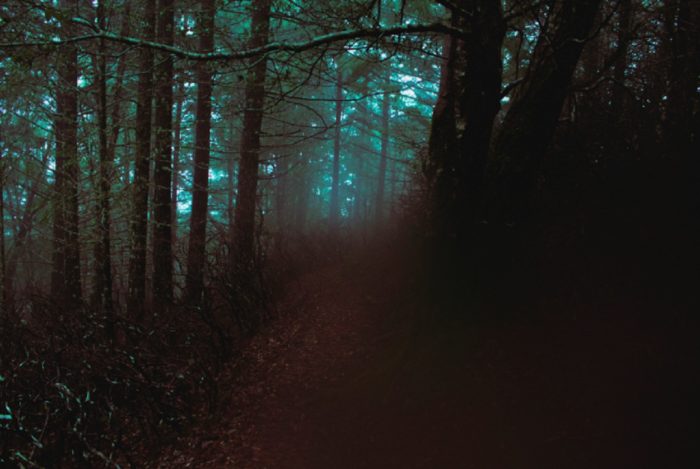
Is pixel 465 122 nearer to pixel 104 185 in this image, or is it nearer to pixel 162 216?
pixel 104 185

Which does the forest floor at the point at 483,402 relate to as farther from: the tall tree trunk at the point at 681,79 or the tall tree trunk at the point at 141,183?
the tall tree trunk at the point at 141,183

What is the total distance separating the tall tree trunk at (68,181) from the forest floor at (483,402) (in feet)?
10.9

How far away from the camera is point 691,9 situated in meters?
4.43

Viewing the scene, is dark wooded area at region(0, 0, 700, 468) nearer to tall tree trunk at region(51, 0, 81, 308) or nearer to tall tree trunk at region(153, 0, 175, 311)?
tall tree trunk at region(51, 0, 81, 308)

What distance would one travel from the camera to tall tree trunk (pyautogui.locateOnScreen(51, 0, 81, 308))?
17.2ft

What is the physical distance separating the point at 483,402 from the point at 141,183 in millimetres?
5021

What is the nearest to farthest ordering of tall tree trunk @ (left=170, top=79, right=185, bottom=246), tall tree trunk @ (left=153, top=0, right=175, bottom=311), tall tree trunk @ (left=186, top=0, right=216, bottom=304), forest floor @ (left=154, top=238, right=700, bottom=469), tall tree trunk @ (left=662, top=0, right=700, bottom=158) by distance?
1. forest floor @ (left=154, top=238, right=700, bottom=469)
2. tall tree trunk @ (left=662, top=0, right=700, bottom=158)
3. tall tree trunk @ (left=153, top=0, right=175, bottom=311)
4. tall tree trunk @ (left=186, top=0, right=216, bottom=304)
5. tall tree trunk @ (left=170, top=79, right=185, bottom=246)

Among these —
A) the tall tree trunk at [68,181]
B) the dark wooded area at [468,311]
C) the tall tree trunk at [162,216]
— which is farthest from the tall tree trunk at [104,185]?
the tall tree trunk at [162,216]

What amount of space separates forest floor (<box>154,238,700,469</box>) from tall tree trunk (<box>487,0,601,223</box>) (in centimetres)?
114

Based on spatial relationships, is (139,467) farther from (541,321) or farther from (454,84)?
(454,84)

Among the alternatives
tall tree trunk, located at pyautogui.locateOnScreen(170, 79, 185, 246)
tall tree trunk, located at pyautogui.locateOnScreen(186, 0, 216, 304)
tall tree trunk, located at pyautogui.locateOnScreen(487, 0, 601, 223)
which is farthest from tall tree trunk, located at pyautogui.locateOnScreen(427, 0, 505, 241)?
tall tree trunk, located at pyautogui.locateOnScreen(186, 0, 216, 304)

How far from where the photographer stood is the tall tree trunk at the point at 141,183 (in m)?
5.58

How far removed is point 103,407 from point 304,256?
597 cm

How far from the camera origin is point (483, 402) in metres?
3.54
